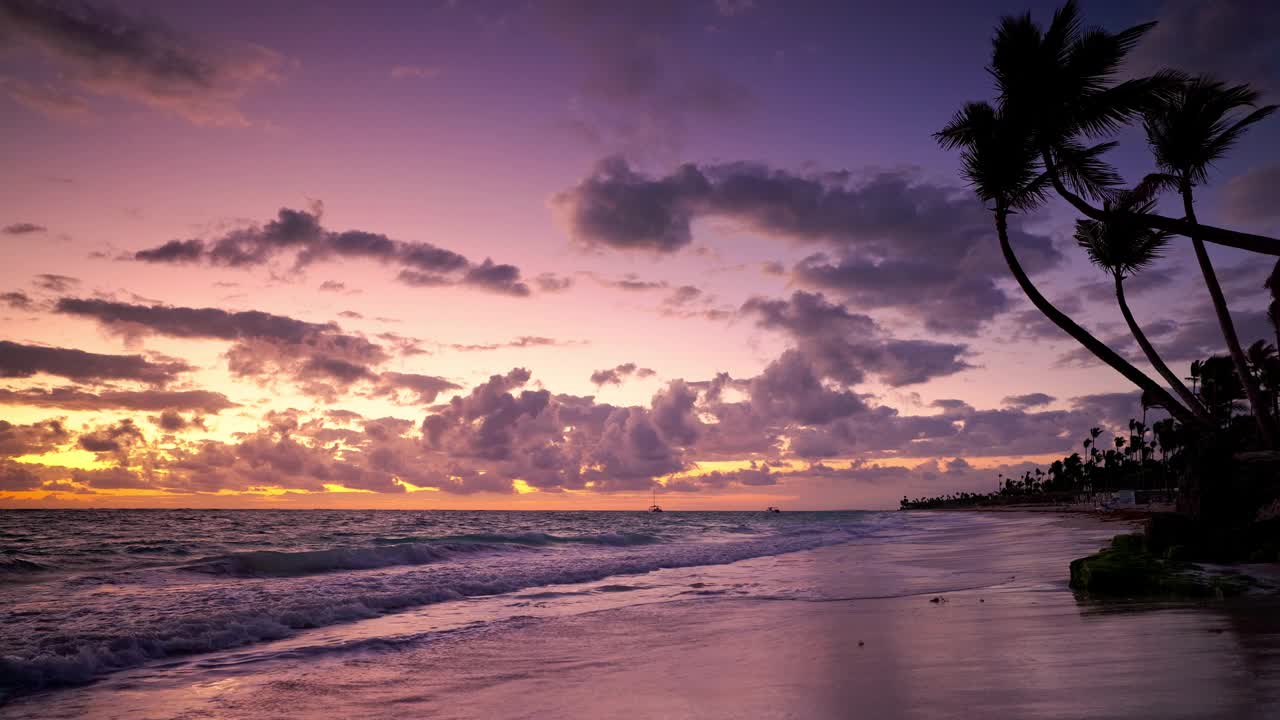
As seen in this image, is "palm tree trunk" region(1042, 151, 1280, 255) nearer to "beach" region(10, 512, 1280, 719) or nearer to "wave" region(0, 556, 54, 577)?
"beach" region(10, 512, 1280, 719)

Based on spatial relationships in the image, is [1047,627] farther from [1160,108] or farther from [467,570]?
[467,570]

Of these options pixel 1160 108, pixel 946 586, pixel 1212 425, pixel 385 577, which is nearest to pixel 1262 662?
pixel 946 586

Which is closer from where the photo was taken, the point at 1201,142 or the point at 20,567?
the point at 1201,142

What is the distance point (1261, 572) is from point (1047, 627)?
19.7 feet

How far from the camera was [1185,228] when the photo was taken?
1388 centimetres

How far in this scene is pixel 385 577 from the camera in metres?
21.0

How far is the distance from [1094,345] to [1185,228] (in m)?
3.17

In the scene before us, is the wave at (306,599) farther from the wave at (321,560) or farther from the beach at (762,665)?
the beach at (762,665)

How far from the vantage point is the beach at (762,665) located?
228 inches

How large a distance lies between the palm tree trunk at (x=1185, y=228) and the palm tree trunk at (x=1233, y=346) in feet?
3.32

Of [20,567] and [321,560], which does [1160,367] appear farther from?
[20,567]

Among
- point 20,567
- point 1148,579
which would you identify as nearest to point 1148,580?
point 1148,579

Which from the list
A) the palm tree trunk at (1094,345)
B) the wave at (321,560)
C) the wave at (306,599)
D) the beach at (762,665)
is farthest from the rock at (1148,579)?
the wave at (321,560)

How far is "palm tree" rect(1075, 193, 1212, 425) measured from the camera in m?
17.8
